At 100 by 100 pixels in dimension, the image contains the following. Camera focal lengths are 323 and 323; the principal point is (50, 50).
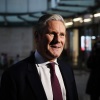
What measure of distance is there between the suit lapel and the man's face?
11 centimetres

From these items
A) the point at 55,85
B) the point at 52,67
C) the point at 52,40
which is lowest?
the point at 55,85

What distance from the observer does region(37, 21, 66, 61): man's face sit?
6.02 ft

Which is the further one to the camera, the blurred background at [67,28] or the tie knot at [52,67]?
the blurred background at [67,28]

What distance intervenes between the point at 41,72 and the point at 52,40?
0.21m

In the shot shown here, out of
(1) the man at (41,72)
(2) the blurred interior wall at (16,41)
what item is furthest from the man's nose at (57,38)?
(2) the blurred interior wall at (16,41)

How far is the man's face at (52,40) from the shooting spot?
6.02ft

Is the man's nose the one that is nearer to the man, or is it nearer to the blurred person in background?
the man

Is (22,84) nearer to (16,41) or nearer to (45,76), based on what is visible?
(45,76)

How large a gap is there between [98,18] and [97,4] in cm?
57

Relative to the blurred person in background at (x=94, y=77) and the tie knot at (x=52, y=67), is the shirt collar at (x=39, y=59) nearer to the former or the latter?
the tie knot at (x=52, y=67)

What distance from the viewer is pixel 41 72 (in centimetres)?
190

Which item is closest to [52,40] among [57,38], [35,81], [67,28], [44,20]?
[57,38]

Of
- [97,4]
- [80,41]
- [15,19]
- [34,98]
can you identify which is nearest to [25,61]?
[34,98]

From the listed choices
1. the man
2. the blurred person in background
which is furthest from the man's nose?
the blurred person in background
